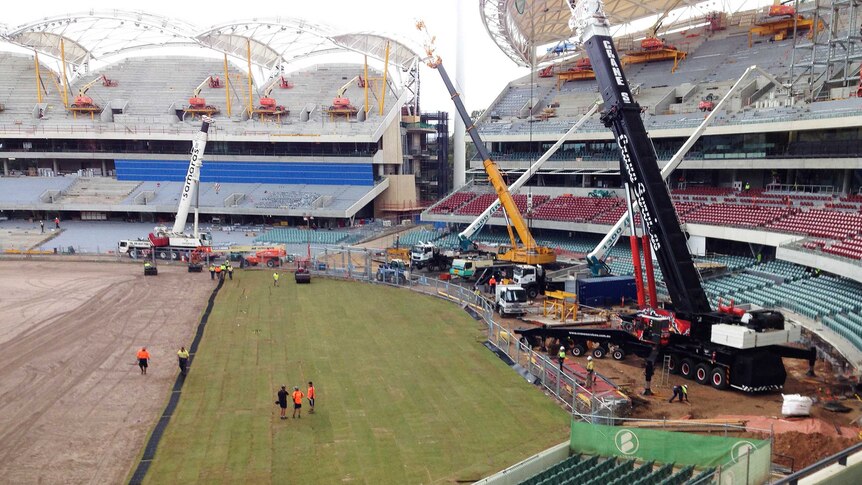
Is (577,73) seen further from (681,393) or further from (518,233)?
(681,393)

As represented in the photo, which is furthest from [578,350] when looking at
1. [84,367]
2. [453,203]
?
[453,203]

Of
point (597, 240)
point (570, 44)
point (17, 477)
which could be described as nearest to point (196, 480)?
point (17, 477)

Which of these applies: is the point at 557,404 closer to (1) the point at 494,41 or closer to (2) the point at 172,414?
(2) the point at 172,414

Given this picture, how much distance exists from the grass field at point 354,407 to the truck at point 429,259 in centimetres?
1262

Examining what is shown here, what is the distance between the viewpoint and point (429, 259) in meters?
45.3

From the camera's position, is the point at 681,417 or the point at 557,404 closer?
the point at 681,417

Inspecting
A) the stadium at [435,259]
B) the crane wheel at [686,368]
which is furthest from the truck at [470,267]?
the crane wheel at [686,368]

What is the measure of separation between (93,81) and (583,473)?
9120cm

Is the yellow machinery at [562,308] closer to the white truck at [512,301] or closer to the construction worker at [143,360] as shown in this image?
the white truck at [512,301]

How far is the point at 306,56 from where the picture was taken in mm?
82438

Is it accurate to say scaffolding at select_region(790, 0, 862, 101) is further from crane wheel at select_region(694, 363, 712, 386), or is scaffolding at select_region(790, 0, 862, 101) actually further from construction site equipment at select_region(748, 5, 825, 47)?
crane wheel at select_region(694, 363, 712, 386)

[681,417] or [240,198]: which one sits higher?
[240,198]

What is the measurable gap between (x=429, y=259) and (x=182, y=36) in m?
49.1

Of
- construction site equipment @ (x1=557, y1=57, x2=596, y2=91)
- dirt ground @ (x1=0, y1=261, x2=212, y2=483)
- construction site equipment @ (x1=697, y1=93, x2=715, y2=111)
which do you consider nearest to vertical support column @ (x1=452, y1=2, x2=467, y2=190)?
construction site equipment @ (x1=557, y1=57, x2=596, y2=91)
